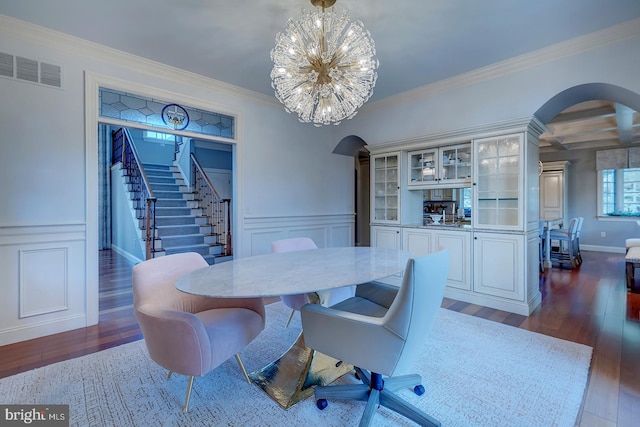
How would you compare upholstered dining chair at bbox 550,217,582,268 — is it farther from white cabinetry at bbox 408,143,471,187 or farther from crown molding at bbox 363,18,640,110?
crown molding at bbox 363,18,640,110

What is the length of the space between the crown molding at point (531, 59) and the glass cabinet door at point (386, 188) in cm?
88

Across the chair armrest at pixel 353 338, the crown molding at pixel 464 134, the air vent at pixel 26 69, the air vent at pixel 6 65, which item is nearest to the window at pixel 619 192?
the crown molding at pixel 464 134

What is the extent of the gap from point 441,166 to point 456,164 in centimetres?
19

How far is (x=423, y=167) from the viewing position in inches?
168

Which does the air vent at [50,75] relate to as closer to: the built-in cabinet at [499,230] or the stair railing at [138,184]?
the stair railing at [138,184]

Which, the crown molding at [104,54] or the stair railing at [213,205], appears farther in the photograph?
the stair railing at [213,205]

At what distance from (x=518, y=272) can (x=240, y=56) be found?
12.3ft

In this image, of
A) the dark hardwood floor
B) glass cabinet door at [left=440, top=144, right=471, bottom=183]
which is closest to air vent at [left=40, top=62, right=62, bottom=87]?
the dark hardwood floor

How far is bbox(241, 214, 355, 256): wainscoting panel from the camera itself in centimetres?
412

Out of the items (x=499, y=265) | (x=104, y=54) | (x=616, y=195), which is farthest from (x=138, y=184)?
(x=616, y=195)

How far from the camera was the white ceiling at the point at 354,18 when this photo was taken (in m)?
2.29

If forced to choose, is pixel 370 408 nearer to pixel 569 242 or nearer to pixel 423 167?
pixel 423 167

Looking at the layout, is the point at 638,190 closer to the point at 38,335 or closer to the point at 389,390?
the point at 389,390
